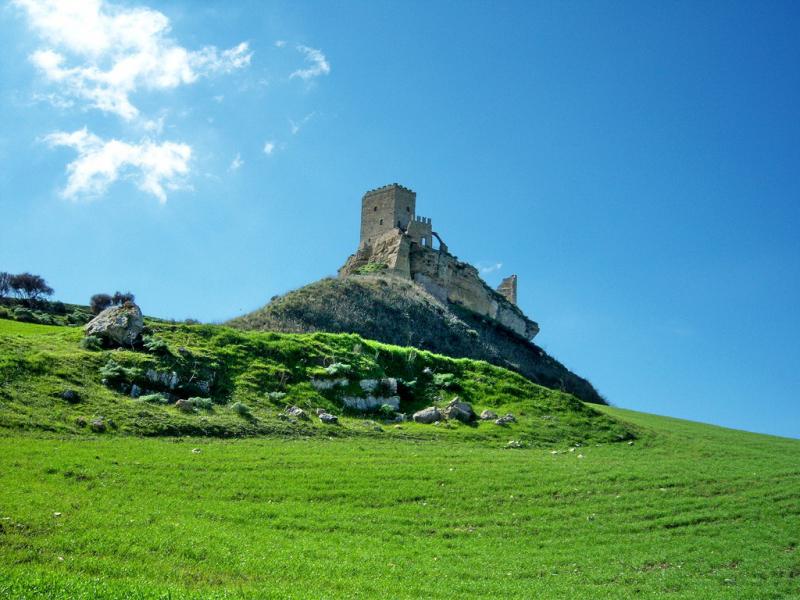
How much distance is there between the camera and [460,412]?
33.8 meters

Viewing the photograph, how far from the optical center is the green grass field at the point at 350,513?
13.5 meters

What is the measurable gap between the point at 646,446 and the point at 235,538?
78.7 feet

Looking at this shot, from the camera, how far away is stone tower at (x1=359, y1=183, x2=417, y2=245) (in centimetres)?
8762

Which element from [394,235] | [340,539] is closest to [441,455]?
[340,539]

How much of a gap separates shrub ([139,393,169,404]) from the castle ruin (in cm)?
5048

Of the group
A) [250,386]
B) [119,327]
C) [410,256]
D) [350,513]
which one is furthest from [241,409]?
[410,256]

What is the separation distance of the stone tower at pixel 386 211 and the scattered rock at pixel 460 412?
54.0 meters

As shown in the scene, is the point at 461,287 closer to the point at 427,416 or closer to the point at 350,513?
the point at 427,416

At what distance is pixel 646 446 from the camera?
109 ft

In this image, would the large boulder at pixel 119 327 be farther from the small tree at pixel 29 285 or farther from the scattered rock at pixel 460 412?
the small tree at pixel 29 285

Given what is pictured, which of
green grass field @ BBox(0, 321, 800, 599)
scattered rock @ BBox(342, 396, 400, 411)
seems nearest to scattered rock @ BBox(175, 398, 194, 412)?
green grass field @ BBox(0, 321, 800, 599)

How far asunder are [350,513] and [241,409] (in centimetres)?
1192

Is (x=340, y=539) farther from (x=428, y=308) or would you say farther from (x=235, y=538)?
(x=428, y=308)

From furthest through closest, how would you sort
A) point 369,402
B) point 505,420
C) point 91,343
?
point 369,402 → point 505,420 → point 91,343
